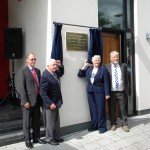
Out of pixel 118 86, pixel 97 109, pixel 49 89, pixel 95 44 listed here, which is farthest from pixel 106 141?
pixel 95 44

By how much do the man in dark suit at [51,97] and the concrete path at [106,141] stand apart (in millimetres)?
279

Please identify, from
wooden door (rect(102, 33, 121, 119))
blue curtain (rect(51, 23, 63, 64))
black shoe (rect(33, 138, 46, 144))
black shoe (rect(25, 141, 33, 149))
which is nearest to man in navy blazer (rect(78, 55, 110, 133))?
blue curtain (rect(51, 23, 63, 64))

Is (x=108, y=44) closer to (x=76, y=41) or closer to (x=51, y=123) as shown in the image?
(x=76, y=41)

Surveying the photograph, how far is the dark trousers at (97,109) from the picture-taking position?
591 cm

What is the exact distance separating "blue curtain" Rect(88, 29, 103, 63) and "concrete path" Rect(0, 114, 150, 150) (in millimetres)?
1676

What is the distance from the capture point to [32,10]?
631 cm

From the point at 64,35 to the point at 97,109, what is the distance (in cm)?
178

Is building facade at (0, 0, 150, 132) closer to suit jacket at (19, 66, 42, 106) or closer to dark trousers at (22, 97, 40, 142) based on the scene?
dark trousers at (22, 97, 40, 142)

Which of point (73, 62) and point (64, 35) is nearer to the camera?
point (64, 35)

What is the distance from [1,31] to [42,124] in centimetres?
305

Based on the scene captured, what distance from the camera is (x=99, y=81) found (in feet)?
19.3

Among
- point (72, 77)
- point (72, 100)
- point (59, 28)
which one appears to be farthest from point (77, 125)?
point (59, 28)

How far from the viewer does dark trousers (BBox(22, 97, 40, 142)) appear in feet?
16.4

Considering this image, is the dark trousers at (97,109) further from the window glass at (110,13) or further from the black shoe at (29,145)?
the window glass at (110,13)
